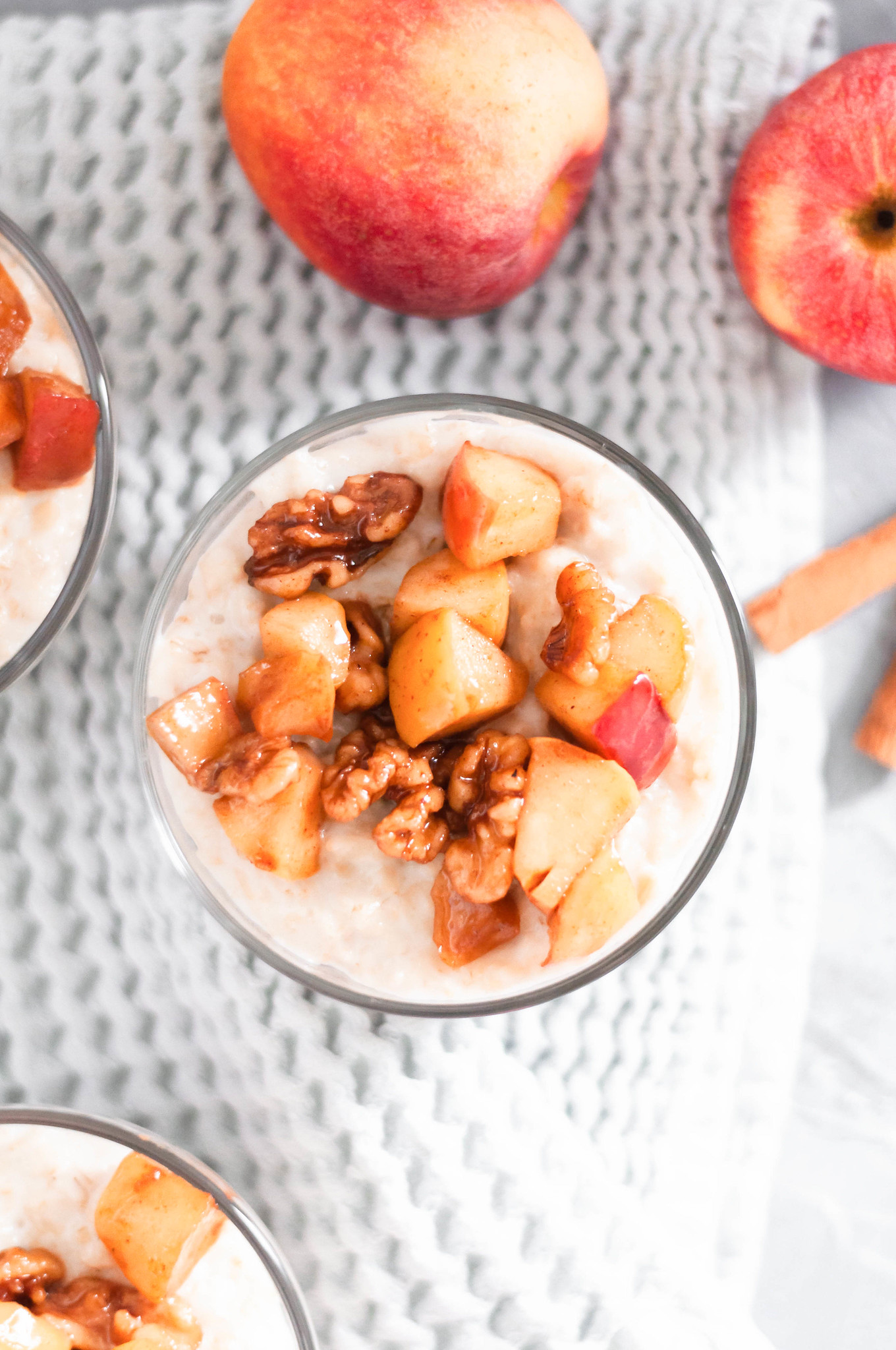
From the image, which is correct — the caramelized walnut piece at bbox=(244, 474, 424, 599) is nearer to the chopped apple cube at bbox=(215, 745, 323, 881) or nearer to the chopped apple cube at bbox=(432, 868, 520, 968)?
the chopped apple cube at bbox=(215, 745, 323, 881)

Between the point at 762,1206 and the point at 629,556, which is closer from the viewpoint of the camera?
the point at 629,556

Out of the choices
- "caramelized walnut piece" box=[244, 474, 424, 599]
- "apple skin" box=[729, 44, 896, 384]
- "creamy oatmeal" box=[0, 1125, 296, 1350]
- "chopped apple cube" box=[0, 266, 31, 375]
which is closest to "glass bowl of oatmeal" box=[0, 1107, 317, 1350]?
"creamy oatmeal" box=[0, 1125, 296, 1350]

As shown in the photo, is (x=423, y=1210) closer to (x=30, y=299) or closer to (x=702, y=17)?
(x=30, y=299)

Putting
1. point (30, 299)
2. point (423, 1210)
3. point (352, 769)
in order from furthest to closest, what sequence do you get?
1. point (423, 1210)
2. point (30, 299)
3. point (352, 769)

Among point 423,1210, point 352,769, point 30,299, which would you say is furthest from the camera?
point 423,1210

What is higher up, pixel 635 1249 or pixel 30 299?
pixel 30 299

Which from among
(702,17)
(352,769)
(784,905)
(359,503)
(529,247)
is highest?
(702,17)

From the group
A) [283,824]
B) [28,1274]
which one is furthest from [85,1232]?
[283,824]

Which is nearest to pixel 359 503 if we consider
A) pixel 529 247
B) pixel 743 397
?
pixel 529 247
